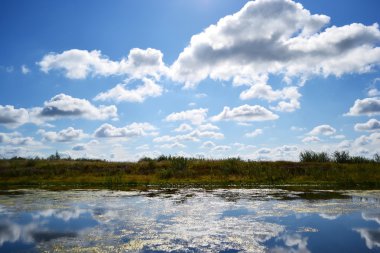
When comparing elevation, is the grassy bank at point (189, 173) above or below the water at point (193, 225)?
above

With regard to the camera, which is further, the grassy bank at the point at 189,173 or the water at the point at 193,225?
the grassy bank at the point at 189,173

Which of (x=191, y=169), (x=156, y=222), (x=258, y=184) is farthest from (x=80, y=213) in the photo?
(x=191, y=169)

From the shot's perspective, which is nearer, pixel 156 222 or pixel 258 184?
pixel 156 222

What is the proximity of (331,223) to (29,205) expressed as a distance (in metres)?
13.4

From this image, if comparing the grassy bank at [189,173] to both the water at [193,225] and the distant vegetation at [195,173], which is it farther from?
the water at [193,225]

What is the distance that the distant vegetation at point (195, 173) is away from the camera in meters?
30.9

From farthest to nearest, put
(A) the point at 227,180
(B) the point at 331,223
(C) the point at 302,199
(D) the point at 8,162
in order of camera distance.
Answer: (D) the point at 8,162, (A) the point at 227,180, (C) the point at 302,199, (B) the point at 331,223

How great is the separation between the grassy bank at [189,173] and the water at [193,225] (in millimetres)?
11424

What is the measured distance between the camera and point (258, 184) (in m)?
29.1

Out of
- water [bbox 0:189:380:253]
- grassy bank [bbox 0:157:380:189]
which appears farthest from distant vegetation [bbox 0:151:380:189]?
water [bbox 0:189:380:253]

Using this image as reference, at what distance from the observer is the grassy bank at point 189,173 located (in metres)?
30.9

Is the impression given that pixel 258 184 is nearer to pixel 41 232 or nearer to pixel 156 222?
pixel 156 222

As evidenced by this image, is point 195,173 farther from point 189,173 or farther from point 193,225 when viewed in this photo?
point 193,225

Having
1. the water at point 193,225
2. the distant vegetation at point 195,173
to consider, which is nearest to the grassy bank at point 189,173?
the distant vegetation at point 195,173
